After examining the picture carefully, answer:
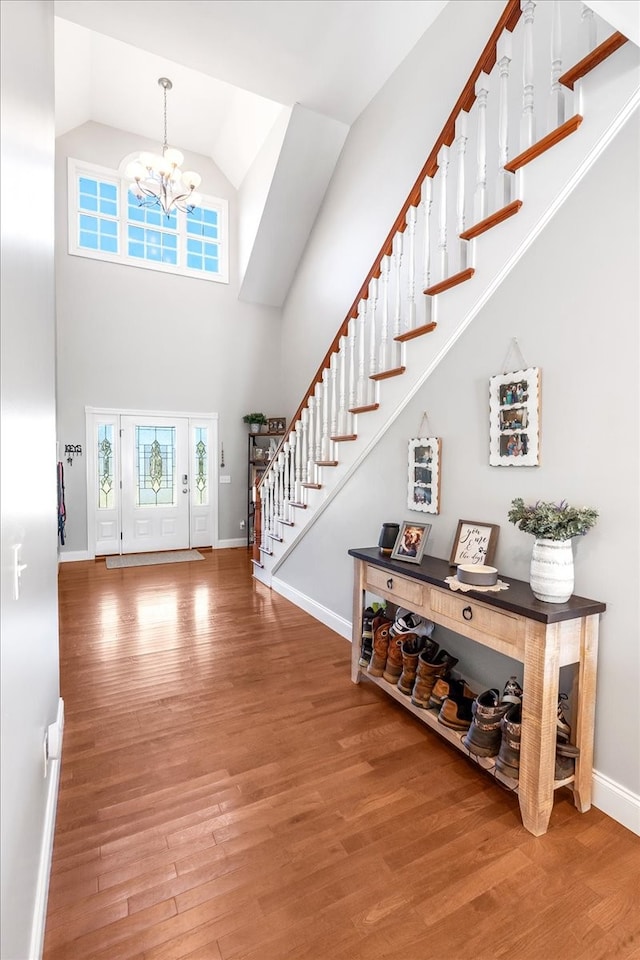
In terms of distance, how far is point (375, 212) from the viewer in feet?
16.7

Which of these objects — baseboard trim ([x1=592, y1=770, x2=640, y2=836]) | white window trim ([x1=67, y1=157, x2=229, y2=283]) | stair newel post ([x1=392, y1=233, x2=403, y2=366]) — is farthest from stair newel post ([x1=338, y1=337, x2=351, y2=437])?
white window trim ([x1=67, y1=157, x2=229, y2=283])

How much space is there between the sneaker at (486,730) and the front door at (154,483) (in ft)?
19.1

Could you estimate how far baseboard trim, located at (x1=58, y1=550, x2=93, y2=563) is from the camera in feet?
20.9

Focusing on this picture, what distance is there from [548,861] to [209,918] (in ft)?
3.98

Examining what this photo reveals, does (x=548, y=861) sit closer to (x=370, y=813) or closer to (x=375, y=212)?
(x=370, y=813)

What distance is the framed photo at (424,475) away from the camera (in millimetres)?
2861

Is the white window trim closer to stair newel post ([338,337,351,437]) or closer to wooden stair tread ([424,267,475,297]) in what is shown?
stair newel post ([338,337,351,437])

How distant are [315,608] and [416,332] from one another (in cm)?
257

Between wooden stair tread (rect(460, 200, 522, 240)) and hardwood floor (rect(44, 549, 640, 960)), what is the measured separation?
8.68 ft

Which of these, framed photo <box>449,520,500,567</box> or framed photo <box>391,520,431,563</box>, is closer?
framed photo <box>449,520,500,567</box>

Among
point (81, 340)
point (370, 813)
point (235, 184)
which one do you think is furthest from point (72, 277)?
point (370, 813)

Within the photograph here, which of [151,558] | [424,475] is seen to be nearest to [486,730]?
[424,475]

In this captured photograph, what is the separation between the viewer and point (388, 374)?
304 centimetres

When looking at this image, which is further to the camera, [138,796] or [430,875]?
[138,796]
